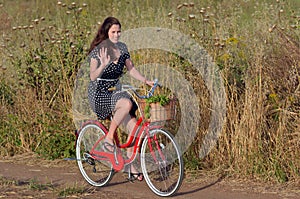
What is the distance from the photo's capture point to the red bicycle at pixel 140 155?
688 cm

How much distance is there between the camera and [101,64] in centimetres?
702

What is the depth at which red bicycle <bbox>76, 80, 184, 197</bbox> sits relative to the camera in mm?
6883

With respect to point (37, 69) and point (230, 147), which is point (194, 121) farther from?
point (37, 69)

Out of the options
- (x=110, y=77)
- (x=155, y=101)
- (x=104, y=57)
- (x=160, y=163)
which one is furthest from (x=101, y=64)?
(x=160, y=163)

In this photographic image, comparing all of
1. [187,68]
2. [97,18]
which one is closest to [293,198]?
[187,68]

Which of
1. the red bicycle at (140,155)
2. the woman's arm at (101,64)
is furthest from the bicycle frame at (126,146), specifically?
the woman's arm at (101,64)

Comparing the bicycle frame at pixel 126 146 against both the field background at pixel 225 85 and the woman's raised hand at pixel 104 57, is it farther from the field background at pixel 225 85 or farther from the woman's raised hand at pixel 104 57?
the field background at pixel 225 85

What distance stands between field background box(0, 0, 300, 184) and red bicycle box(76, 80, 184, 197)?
1.98ft

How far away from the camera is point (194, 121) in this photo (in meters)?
8.09

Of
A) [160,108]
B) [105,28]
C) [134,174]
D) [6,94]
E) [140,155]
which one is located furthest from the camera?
[6,94]

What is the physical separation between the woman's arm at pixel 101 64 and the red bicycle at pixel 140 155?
0.32 m

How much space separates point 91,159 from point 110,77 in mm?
1128

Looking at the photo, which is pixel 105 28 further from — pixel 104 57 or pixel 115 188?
pixel 115 188

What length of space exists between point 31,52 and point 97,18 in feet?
11.3
